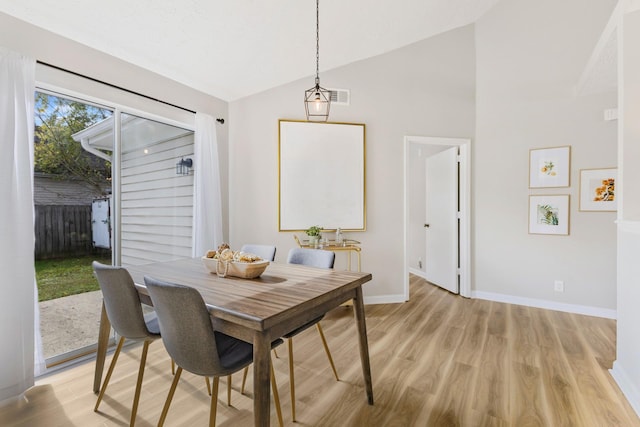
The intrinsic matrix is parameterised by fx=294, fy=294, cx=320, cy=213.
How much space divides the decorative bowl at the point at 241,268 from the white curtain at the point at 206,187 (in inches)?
56.8

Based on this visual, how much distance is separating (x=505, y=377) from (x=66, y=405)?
287cm

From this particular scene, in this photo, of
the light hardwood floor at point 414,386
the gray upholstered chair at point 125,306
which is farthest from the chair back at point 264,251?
the gray upholstered chair at point 125,306

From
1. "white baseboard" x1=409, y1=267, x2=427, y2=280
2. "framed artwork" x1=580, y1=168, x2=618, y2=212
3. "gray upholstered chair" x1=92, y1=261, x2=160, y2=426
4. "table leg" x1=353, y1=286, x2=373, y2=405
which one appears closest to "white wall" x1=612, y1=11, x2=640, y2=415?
"framed artwork" x1=580, y1=168, x2=618, y2=212

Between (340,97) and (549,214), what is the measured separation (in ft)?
9.45

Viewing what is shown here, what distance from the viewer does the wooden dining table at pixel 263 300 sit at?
1.11 m

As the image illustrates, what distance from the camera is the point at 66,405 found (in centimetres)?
179

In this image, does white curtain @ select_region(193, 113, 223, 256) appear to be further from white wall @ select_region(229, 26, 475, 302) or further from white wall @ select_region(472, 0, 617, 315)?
white wall @ select_region(472, 0, 617, 315)

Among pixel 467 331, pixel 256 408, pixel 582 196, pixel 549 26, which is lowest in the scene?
pixel 467 331

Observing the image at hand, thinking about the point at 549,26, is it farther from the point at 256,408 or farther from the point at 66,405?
the point at 66,405

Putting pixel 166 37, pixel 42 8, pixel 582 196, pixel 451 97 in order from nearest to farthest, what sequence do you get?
pixel 42 8, pixel 166 37, pixel 582 196, pixel 451 97

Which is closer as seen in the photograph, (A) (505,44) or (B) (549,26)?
(B) (549,26)

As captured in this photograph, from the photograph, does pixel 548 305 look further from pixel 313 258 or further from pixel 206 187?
pixel 206 187

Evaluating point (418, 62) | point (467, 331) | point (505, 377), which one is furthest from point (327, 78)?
point (505, 377)

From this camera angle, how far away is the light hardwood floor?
66.1 inches
